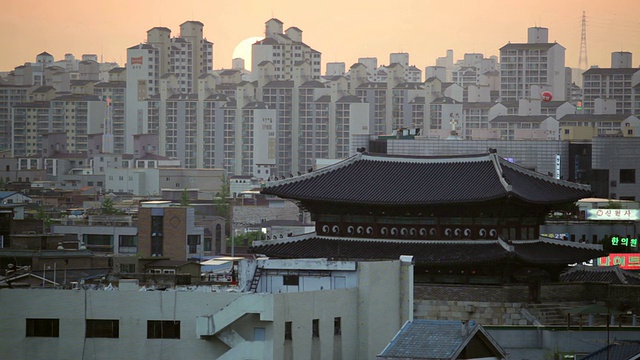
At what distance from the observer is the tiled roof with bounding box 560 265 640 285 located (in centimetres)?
5606

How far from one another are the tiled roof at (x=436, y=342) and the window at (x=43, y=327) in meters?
6.70

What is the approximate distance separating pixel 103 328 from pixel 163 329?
115cm

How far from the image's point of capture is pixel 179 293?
1462 inches

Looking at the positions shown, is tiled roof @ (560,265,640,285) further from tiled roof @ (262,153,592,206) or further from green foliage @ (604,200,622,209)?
green foliage @ (604,200,622,209)

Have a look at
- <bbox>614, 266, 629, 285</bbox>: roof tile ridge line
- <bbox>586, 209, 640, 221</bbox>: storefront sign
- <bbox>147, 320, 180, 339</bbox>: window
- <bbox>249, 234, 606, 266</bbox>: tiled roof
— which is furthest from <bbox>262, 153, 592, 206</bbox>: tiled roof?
<bbox>586, 209, 640, 221</bbox>: storefront sign

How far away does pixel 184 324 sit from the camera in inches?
1460

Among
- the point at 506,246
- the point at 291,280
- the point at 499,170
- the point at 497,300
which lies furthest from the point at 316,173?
the point at 291,280

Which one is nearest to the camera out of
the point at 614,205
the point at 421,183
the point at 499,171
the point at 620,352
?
the point at 620,352

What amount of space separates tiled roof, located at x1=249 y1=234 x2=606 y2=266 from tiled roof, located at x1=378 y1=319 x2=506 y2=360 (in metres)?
16.7

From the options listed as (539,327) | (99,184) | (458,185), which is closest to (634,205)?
(458,185)

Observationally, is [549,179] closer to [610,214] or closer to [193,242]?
[610,214]

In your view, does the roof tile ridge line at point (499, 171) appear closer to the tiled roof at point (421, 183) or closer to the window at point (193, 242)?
the tiled roof at point (421, 183)

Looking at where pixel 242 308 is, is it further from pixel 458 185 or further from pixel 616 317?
pixel 458 185

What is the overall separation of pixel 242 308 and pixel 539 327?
11237 millimetres
